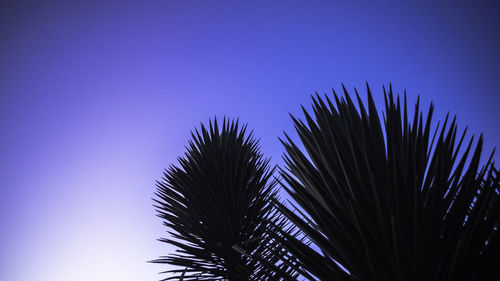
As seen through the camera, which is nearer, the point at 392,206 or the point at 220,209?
the point at 392,206

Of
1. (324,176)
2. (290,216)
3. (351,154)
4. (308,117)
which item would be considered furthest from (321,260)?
(308,117)

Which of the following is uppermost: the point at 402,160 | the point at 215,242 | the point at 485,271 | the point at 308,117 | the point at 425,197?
the point at 308,117

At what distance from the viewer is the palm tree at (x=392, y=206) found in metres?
0.72

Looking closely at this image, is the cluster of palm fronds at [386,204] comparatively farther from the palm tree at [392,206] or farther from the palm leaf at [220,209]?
the palm leaf at [220,209]

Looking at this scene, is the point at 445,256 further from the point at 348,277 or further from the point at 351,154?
the point at 351,154

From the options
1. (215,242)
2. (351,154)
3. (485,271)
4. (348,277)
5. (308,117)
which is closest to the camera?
(485,271)

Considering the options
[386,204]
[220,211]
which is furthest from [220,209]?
[386,204]

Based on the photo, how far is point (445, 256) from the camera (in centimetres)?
73

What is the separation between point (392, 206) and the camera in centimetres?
82

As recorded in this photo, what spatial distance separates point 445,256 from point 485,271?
11cm

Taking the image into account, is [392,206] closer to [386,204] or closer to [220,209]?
[386,204]

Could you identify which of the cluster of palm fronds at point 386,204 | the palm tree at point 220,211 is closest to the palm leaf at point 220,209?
the palm tree at point 220,211

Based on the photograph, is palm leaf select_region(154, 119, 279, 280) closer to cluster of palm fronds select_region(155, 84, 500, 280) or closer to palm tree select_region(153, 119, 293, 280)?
palm tree select_region(153, 119, 293, 280)

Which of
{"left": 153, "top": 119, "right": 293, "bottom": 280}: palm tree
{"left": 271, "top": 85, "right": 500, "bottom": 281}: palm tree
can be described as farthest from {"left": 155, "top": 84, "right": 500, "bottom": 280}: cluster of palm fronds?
{"left": 153, "top": 119, "right": 293, "bottom": 280}: palm tree
